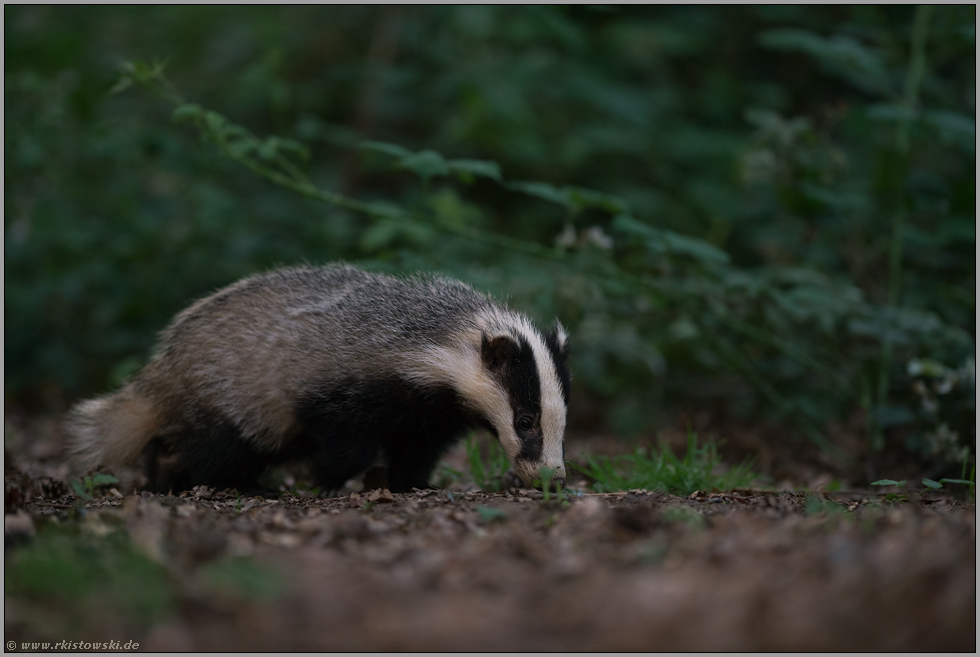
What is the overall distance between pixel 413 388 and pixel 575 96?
6.01 meters

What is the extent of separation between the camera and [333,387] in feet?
17.5

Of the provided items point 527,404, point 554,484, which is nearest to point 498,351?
point 527,404

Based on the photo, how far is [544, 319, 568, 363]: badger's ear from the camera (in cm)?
547

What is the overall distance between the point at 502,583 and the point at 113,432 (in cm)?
383

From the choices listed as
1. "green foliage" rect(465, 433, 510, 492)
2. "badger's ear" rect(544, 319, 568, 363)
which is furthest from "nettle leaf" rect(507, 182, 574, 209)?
"green foliage" rect(465, 433, 510, 492)

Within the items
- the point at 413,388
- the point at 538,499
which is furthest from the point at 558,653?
the point at 413,388

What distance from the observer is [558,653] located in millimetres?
2498

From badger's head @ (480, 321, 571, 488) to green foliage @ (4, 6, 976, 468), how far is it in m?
1.25

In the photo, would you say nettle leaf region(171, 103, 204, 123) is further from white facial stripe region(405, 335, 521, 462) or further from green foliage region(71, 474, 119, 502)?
green foliage region(71, 474, 119, 502)

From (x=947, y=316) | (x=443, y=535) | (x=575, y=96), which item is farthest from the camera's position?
(x=575, y=96)

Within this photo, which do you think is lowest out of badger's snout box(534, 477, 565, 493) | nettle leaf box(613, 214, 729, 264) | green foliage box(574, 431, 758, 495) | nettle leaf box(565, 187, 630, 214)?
green foliage box(574, 431, 758, 495)

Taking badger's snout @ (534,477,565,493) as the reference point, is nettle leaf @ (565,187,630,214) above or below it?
above

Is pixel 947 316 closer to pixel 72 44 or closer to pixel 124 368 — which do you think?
pixel 124 368

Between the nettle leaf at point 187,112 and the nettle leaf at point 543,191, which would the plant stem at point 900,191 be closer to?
the nettle leaf at point 543,191
